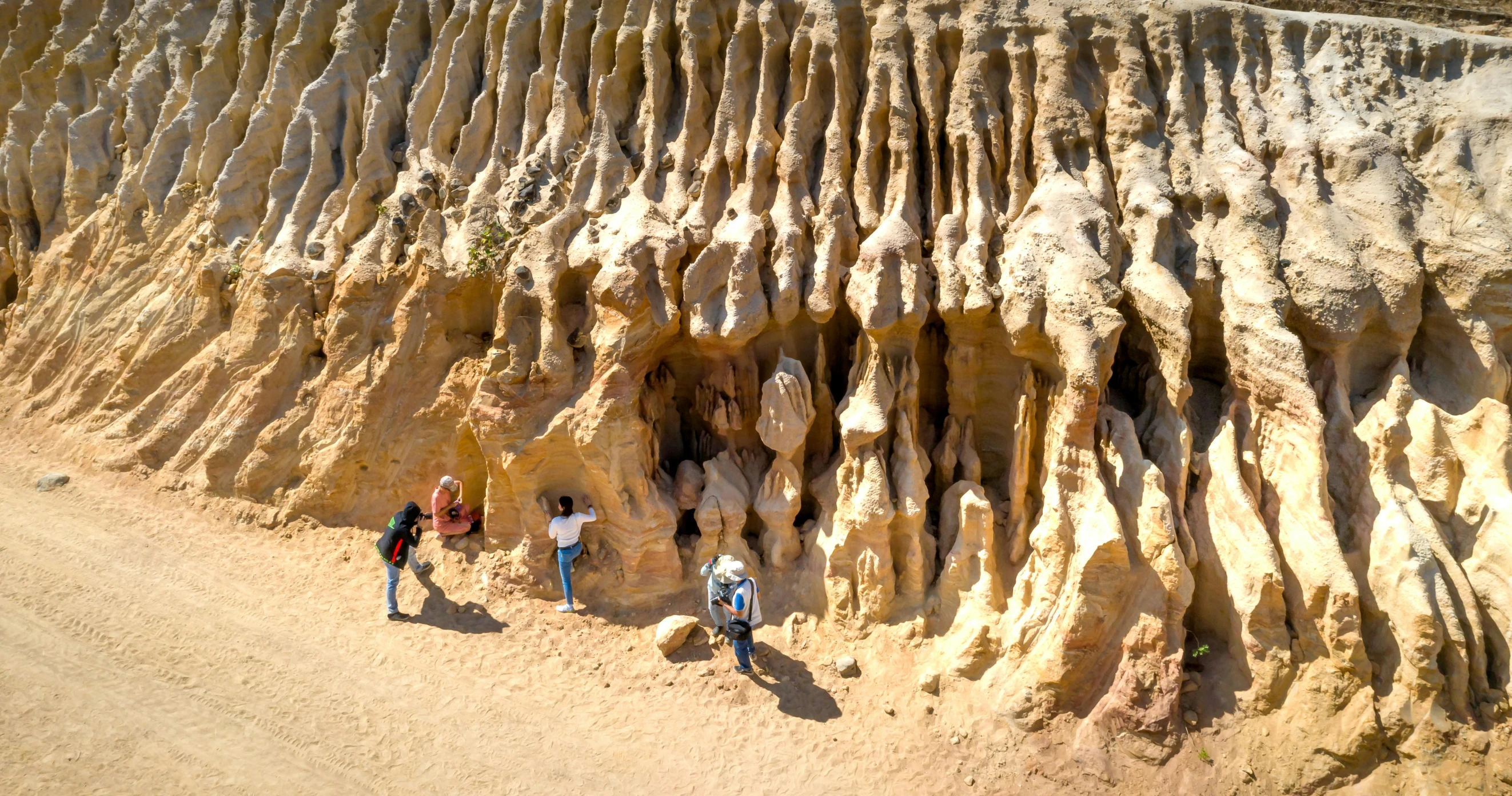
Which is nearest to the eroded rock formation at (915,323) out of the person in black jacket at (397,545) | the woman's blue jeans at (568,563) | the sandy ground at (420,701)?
the woman's blue jeans at (568,563)

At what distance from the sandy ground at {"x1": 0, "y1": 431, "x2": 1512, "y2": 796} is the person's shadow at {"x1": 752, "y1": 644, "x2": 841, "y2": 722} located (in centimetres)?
2

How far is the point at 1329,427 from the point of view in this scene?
27.3 ft

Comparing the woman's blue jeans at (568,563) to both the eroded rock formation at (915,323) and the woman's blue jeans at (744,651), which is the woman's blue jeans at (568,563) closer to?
the eroded rock formation at (915,323)

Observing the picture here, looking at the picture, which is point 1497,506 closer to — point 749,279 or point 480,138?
point 749,279

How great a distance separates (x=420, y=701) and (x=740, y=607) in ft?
11.0

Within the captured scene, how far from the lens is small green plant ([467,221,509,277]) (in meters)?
10.2

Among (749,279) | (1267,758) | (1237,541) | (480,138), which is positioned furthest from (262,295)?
(1267,758)

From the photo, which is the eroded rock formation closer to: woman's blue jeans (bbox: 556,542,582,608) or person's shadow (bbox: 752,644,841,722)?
woman's blue jeans (bbox: 556,542,582,608)

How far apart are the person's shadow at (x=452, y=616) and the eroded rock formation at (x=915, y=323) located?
2.73 feet

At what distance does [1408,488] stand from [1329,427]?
2.81 feet

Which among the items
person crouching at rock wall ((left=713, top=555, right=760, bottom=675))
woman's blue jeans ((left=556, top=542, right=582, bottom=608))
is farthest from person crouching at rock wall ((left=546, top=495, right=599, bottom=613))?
person crouching at rock wall ((left=713, top=555, right=760, bottom=675))

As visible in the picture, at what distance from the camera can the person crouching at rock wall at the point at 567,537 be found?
9.43 metres

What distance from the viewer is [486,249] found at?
10219mm

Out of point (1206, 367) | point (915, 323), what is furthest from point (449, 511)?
point (1206, 367)
